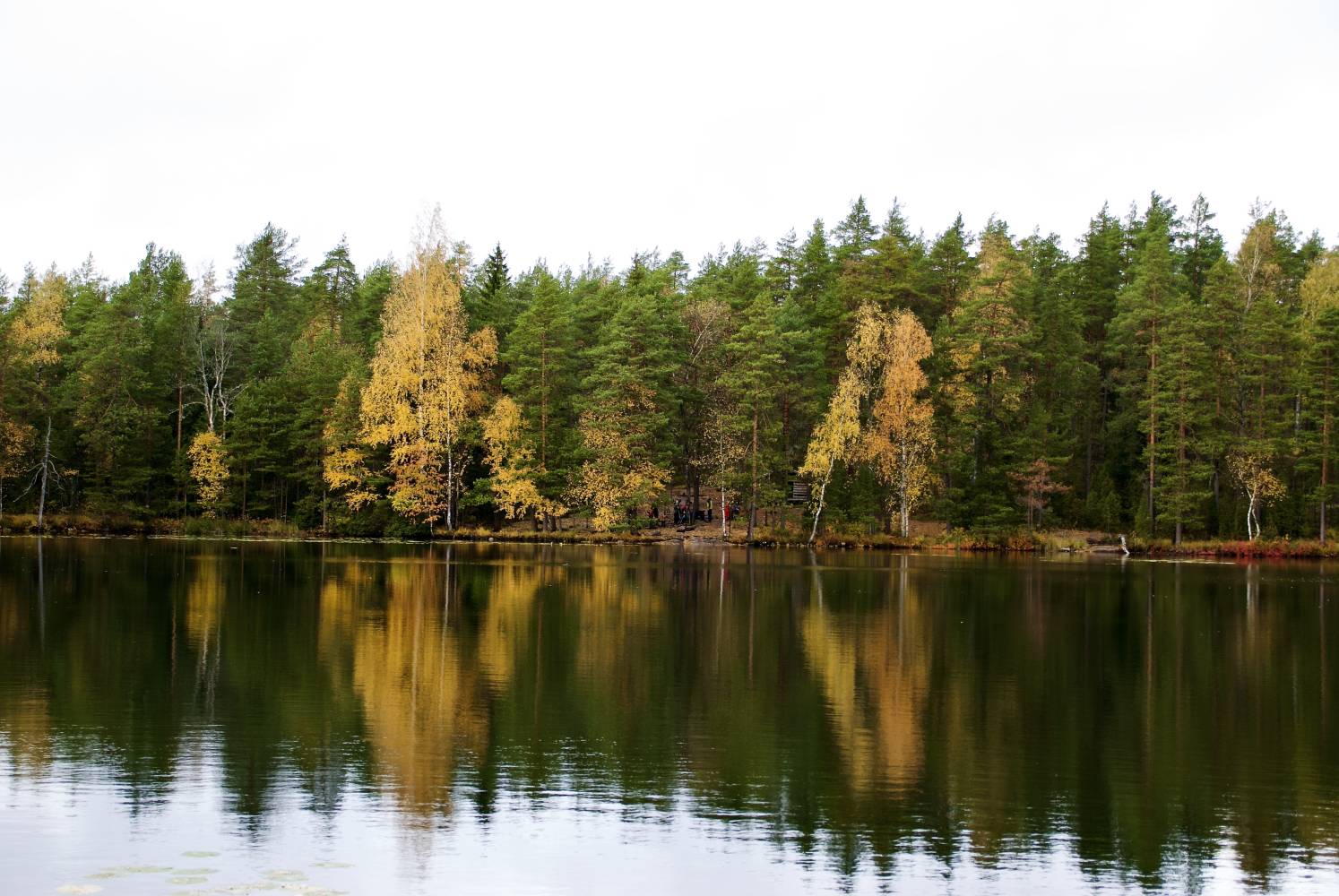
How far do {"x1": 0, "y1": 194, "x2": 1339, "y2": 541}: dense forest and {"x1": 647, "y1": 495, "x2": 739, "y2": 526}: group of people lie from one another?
93 centimetres

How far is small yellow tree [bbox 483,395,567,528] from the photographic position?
213 ft

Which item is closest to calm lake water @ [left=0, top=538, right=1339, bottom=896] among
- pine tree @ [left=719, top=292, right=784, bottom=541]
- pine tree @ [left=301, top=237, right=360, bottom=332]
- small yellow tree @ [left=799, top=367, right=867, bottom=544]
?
small yellow tree @ [left=799, top=367, right=867, bottom=544]

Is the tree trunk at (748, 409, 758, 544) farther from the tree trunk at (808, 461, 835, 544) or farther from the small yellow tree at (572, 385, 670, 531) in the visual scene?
the small yellow tree at (572, 385, 670, 531)

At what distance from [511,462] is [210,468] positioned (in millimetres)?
17773

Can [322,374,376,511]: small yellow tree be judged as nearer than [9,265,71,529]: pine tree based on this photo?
Yes

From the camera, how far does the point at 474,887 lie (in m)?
9.11

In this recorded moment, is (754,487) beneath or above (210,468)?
beneath

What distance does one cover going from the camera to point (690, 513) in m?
72.8

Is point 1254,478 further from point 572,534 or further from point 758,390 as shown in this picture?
A: point 572,534

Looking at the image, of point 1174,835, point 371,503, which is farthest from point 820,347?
point 1174,835

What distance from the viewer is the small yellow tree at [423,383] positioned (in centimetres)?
6325

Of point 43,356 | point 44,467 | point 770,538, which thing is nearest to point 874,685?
point 770,538

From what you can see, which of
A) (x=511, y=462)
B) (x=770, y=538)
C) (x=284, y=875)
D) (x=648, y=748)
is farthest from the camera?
(x=511, y=462)

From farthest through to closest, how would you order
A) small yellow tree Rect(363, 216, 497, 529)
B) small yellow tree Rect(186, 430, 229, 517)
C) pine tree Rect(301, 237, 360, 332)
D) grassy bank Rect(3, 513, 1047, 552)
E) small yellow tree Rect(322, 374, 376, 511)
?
pine tree Rect(301, 237, 360, 332)
small yellow tree Rect(186, 430, 229, 517)
small yellow tree Rect(322, 374, 376, 511)
small yellow tree Rect(363, 216, 497, 529)
grassy bank Rect(3, 513, 1047, 552)
